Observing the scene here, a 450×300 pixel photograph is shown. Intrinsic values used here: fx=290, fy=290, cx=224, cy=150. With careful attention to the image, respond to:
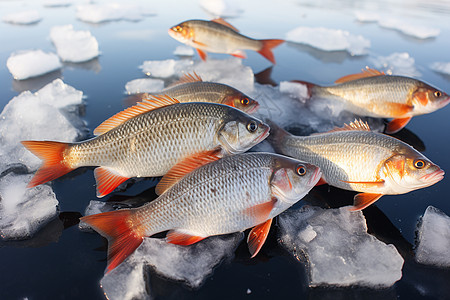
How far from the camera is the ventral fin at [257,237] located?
1657 millimetres

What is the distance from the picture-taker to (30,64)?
4184mm

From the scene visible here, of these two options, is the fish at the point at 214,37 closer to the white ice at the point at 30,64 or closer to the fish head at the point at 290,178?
the white ice at the point at 30,64

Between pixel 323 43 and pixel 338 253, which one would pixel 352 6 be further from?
pixel 338 253

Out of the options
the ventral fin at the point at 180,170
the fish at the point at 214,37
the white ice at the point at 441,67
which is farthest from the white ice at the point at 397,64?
the ventral fin at the point at 180,170

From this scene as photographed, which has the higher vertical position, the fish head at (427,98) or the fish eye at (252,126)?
the fish eye at (252,126)

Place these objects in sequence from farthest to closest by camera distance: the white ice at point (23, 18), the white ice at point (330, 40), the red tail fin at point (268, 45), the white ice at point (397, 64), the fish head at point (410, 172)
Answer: the white ice at point (23, 18) → the white ice at point (330, 40) → the white ice at point (397, 64) → the red tail fin at point (268, 45) → the fish head at point (410, 172)

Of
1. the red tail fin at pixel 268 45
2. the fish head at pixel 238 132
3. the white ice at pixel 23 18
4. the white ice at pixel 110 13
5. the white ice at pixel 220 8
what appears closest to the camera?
the fish head at pixel 238 132

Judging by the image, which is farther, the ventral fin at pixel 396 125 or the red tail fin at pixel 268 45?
the red tail fin at pixel 268 45

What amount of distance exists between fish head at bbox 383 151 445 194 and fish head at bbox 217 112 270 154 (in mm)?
879

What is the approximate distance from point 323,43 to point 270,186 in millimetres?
4891

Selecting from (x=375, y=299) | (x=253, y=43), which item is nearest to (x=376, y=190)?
(x=375, y=299)

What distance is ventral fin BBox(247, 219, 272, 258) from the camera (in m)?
1.66

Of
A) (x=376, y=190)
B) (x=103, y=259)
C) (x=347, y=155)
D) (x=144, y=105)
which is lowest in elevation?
(x=103, y=259)

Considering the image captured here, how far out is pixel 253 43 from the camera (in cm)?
429
